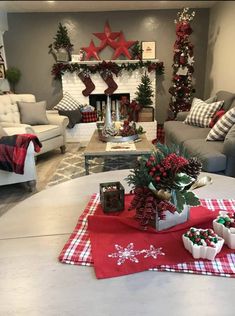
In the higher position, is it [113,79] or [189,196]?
[113,79]

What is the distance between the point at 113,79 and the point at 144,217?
190 inches

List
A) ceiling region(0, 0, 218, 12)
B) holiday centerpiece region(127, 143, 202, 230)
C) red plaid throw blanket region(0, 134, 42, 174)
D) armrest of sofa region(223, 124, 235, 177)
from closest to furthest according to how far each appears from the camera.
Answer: holiday centerpiece region(127, 143, 202, 230), armrest of sofa region(223, 124, 235, 177), red plaid throw blanket region(0, 134, 42, 174), ceiling region(0, 0, 218, 12)

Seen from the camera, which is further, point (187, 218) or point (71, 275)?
point (187, 218)

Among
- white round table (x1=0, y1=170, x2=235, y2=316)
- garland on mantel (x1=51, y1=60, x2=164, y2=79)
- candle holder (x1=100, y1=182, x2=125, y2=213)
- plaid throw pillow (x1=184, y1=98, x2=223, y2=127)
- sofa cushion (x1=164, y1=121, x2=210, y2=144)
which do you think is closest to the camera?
white round table (x1=0, y1=170, x2=235, y2=316)

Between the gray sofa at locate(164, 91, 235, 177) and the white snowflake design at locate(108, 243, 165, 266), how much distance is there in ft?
4.63

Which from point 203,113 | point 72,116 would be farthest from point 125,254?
point 72,116

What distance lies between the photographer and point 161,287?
0.76 metres

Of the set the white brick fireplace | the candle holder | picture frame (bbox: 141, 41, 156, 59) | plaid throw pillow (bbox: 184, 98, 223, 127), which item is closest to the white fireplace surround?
the white brick fireplace

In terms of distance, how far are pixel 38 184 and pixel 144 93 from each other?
2991mm

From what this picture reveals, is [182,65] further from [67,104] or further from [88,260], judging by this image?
[88,260]

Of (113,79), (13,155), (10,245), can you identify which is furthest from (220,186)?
(113,79)

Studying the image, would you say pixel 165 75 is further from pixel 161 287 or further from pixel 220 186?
pixel 161 287

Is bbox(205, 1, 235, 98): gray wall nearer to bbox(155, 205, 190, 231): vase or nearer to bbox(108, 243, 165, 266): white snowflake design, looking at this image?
bbox(155, 205, 190, 231): vase

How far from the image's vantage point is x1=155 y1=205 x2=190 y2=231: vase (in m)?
0.99
